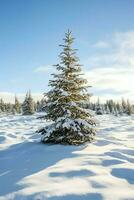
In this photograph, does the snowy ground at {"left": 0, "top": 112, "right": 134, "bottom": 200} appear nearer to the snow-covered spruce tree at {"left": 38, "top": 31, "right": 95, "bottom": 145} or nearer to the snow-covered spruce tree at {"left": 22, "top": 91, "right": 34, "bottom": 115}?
the snow-covered spruce tree at {"left": 38, "top": 31, "right": 95, "bottom": 145}

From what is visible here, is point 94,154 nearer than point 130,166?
No

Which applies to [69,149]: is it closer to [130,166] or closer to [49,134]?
[49,134]

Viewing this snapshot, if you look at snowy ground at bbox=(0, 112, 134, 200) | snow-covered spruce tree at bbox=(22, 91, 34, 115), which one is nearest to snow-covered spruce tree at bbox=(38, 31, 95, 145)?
snowy ground at bbox=(0, 112, 134, 200)

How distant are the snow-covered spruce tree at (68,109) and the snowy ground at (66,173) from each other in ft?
3.17

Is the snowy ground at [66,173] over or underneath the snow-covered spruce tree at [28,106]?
underneath

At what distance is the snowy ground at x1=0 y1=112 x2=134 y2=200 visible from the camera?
816cm

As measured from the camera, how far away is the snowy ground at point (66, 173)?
816cm

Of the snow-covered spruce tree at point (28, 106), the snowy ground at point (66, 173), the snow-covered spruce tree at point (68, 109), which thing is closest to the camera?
the snowy ground at point (66, 173)

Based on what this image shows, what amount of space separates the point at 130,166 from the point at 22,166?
4086 millimetres

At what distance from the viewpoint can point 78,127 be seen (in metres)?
14.9

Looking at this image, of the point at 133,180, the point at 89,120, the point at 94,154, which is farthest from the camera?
the point at 89,120

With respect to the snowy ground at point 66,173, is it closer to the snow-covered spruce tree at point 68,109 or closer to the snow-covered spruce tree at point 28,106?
the snow-covered spruce tree at point 68,109

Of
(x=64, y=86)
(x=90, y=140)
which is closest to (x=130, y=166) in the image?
(x=90, y=140)

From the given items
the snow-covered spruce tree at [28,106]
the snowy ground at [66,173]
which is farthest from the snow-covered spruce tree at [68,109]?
the snow-covered spruce tree at [28,106]
